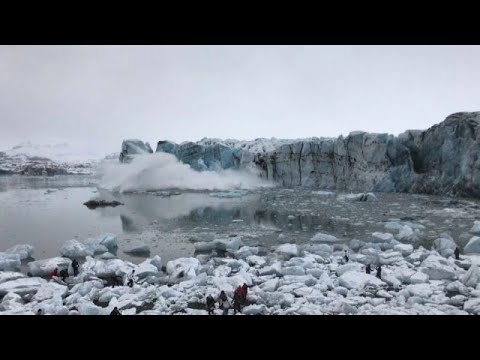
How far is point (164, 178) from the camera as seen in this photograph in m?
28.0

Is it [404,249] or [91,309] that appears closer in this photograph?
[91,309]

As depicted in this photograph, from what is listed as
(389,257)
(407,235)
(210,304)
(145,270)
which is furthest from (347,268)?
(145,270)

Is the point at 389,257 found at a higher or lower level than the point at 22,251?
lower

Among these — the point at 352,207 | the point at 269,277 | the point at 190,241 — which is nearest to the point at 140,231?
the point at 190,241

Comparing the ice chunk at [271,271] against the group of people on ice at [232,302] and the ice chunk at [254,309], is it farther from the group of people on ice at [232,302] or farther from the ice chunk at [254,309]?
the ice chunk at [254,309]

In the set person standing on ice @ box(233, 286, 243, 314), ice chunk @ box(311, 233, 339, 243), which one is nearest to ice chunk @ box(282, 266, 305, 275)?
person standing on ice @ box(233, 286, 243, 314)

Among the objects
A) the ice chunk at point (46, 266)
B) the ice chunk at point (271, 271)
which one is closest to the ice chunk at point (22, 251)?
the ice chunk at point (46, 266)

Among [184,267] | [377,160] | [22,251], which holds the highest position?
[377,160]

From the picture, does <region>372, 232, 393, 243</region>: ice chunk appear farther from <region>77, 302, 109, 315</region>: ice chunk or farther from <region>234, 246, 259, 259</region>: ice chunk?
<region>77, 302, 109, 315</region>: ice chunk

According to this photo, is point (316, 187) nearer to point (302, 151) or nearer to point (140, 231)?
point (302, 151)

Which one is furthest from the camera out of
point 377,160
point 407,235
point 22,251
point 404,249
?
point 377,160

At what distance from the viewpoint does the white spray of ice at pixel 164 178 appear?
1065 inches

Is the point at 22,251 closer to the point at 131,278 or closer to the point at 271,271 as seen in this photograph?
the point at 131,278
